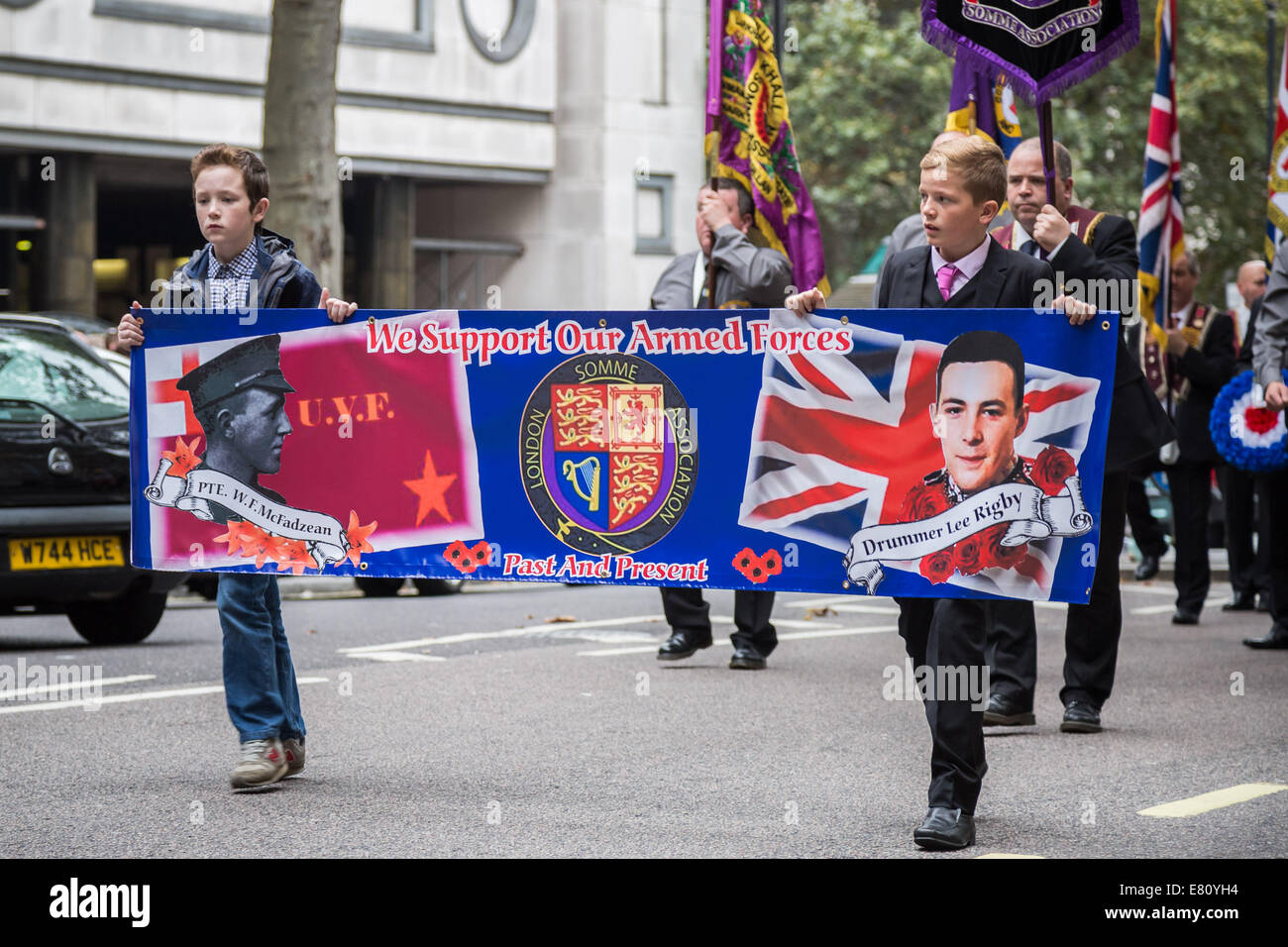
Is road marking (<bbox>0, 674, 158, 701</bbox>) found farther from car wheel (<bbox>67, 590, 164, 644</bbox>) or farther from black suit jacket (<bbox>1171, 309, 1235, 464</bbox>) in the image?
black suit jacket (<bbox>1171, 309, 1235, 464</bbox>)

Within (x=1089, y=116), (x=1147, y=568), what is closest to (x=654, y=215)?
(x=1089, y=116)

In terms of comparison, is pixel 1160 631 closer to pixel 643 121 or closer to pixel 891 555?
→ pixel 891 555

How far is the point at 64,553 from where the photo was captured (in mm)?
9875

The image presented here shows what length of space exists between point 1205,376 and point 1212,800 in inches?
262

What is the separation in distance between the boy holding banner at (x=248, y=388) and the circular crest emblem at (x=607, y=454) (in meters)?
0.75

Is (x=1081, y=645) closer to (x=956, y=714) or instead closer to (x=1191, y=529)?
(x=956, y=714)

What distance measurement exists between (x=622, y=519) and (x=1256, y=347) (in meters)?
3.82

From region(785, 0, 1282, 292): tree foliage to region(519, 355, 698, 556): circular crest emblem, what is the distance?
2670 centimetres

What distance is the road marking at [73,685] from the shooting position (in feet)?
27.2

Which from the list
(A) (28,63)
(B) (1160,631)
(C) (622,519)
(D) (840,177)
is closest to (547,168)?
(D) (840,177)

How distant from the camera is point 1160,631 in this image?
38.0 ft

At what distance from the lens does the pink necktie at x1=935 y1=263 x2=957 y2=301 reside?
19.1 ft

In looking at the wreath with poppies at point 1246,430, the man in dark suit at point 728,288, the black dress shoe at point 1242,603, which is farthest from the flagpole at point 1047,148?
the black dress shoe at point 1242,603

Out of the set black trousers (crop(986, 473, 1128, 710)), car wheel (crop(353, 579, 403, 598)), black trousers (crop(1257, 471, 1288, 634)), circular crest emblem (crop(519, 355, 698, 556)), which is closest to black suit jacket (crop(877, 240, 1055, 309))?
circular crest emblem (crop(519, 355, 698, 556))
